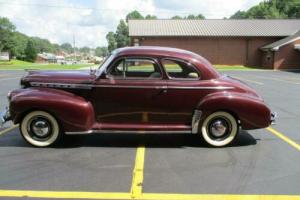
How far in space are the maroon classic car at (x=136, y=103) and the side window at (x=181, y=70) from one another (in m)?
0.02

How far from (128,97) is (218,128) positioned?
1653 mm

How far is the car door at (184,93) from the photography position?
720cm

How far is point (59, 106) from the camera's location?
6.99 meters

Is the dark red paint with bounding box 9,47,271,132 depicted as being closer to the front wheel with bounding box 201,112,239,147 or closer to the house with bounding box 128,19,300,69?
the front wheel with bounding box 201,112,239,147

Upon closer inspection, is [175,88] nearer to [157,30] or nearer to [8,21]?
[157,30]

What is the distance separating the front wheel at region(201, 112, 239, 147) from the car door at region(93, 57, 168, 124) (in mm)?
778

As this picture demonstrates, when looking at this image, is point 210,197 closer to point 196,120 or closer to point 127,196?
point 127,196

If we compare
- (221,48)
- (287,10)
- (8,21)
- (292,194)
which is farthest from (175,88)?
(8,21)

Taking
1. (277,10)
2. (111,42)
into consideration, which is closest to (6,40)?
(111,42)

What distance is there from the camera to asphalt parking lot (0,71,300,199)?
5.12m

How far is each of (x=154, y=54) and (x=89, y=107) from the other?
1460 mm

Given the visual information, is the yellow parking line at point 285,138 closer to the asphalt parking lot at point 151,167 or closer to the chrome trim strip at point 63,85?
the asphalt parking lot at point 151,167

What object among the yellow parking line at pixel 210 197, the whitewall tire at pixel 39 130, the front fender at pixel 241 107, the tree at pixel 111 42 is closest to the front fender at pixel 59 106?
the whitewall tire at pixel 39 130

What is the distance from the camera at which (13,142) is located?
24.7ft
